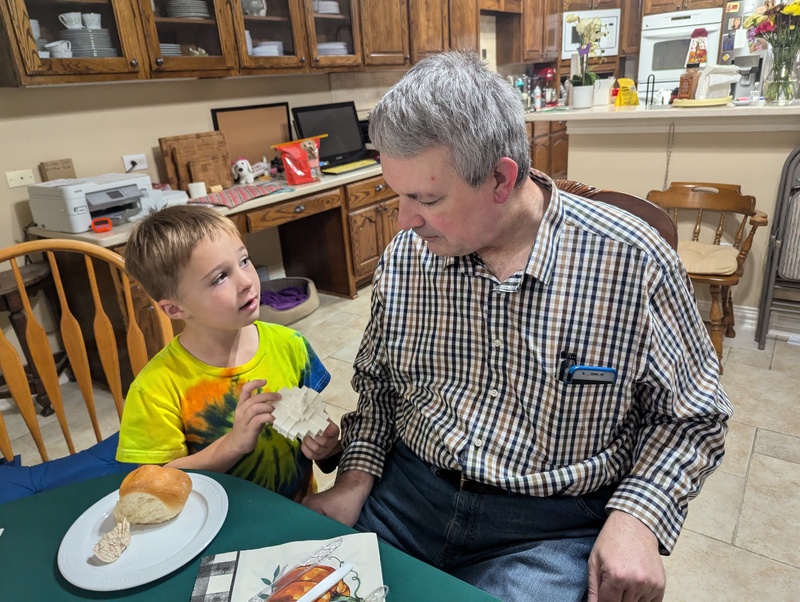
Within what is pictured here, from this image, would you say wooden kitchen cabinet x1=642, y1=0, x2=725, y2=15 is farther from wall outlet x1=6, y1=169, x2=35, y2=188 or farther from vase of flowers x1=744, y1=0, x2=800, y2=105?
wall outlet x1=6, y1=169, x2=35, y2=188

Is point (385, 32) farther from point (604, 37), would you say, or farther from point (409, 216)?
point (409, 216)

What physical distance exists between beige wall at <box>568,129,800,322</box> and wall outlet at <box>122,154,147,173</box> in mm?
2384

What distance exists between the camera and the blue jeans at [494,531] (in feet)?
2.93

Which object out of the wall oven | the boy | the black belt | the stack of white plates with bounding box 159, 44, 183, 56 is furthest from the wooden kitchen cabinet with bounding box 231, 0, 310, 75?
the wall oven

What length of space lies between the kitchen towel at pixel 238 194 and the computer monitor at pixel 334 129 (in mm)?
627

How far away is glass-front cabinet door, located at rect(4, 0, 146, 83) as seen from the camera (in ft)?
7.09

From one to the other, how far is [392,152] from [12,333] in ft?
8.52

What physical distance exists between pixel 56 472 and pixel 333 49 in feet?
9.86

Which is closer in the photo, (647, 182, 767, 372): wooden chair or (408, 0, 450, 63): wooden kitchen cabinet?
(647, 182, 767, 372): wooden chair

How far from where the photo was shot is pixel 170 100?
307cm

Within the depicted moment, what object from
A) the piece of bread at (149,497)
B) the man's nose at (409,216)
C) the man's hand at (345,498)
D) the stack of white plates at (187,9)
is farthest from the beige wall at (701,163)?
the piece of bread at (149,497)

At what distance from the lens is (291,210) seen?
305 cm

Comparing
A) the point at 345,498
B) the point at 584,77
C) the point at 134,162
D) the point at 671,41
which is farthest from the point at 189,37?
the point at 671,41

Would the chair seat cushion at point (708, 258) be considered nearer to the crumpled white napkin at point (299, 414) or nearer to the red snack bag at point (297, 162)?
the crumpled white napkin at point (299, 414)
